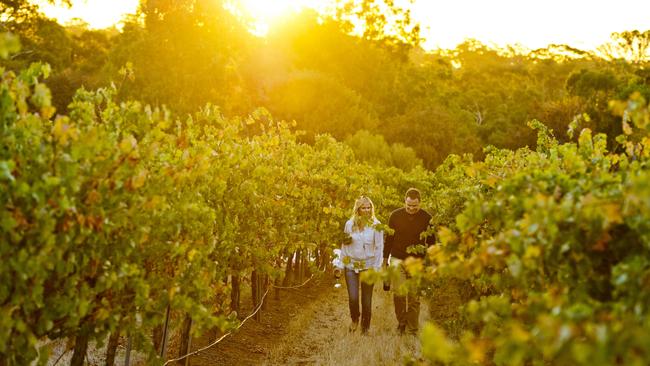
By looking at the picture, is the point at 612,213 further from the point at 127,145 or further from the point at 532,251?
the point at 127,145

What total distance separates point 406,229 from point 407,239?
5.2 inches

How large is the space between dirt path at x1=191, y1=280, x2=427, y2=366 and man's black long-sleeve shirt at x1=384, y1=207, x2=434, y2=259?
115 cm

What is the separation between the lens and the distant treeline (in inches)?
1483

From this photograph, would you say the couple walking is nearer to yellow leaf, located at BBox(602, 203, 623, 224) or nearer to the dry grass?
the dry grass

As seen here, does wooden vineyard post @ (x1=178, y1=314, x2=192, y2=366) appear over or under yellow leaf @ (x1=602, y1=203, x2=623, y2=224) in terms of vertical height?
under

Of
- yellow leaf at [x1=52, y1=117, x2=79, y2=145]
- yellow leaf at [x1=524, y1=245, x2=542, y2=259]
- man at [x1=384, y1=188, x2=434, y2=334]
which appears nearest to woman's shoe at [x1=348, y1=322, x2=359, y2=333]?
man at [x1=384, y1=188, x2=434, y2=334]

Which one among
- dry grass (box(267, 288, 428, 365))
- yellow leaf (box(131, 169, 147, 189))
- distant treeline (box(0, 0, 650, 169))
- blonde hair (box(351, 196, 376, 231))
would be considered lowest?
dry grass (box(267, 288, 428, 365))

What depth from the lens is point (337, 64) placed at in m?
51.0

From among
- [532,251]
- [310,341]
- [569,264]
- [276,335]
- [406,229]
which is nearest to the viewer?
[532,251]

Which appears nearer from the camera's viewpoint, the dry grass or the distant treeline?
the dry grass

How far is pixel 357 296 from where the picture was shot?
1037 centimetres

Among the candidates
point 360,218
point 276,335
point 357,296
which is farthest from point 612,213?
point 276,335

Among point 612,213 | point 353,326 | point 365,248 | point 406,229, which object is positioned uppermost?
point 406,229

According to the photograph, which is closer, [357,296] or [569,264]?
[569,264]
